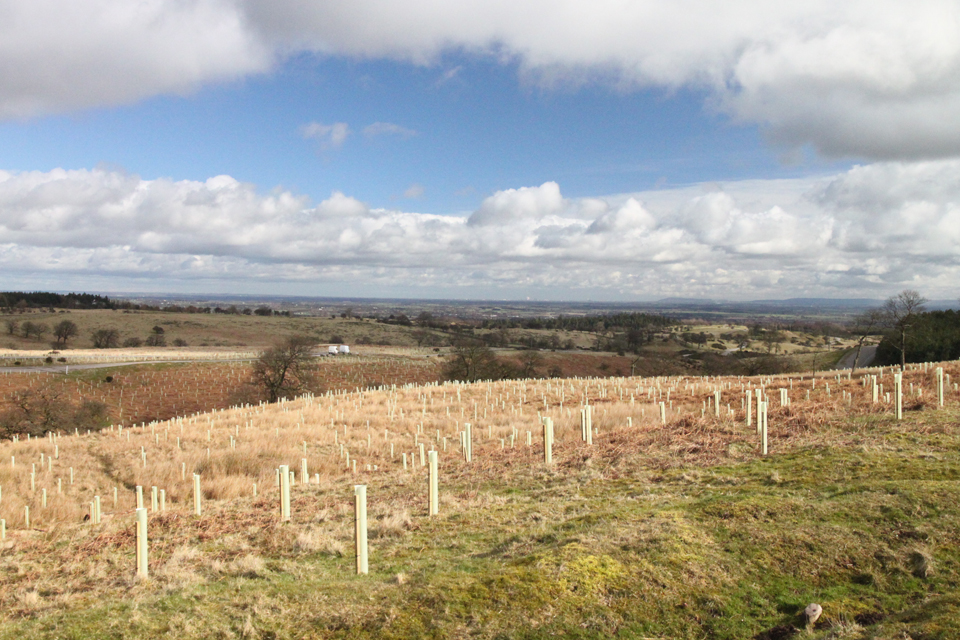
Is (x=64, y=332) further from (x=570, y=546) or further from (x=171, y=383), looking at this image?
(x=570, y=546)

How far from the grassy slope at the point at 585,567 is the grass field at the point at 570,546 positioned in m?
0.03

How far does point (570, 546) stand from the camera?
677 centimetres

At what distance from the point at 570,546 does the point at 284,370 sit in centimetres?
4709

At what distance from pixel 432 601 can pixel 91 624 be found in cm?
337

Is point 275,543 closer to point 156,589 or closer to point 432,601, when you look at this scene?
point 156,589

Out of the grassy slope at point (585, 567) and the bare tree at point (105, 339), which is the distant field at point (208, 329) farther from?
the grassy slope at point (585, 567)

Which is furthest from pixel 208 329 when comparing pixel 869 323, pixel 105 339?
pixel 869 323

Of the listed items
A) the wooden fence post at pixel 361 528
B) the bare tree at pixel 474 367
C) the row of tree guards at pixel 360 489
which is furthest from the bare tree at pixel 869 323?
the wooden fence post at pixel 361 528

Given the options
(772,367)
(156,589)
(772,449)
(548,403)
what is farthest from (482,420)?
(772,367)

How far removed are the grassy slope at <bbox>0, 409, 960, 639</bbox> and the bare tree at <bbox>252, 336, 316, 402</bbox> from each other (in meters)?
41.7

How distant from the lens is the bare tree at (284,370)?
165 feet

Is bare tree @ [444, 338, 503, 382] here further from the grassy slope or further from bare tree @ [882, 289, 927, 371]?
the grassy slope

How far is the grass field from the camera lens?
5445mm

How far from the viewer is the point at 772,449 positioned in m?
12.1
